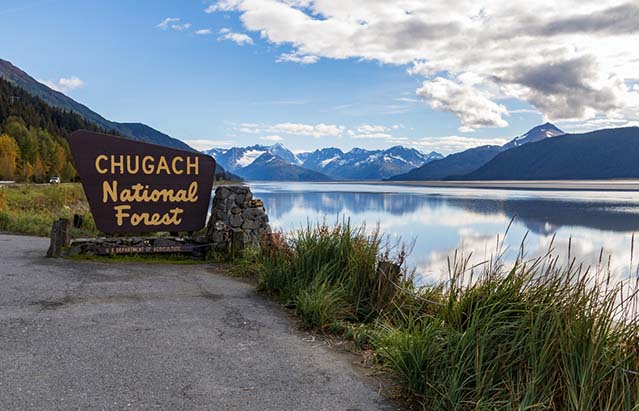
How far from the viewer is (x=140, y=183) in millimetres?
11445

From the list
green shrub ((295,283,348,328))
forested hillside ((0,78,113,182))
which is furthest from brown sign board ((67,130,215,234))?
forested hillside ((0,78,113,182))

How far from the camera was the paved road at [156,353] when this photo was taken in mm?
4109

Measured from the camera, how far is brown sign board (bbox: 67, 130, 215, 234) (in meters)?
11.0

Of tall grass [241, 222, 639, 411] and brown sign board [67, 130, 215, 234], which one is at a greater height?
brown sign board [67, 130, 215, 234]

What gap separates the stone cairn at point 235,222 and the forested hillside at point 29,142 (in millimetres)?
77670

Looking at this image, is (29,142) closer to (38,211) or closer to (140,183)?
(38,211)

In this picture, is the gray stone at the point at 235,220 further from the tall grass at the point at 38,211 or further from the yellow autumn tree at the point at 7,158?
the yellow autumn tree at the point at 7,158

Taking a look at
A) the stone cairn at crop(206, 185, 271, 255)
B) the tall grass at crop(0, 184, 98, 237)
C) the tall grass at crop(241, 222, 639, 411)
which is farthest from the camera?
the tall grass at crop(0, 184, 98, 237)

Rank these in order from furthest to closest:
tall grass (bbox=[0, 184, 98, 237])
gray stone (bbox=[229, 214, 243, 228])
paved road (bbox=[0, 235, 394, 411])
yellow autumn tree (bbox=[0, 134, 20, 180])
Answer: yellow autumn tree (bbox=[0, 134, 20, 180]) → tall grass (bbox=[0, 184, 98, 237]) → gray stone (bbox=[229, 214, 243, 228]) → paved road (bbox=[0, 235, 394, 411])

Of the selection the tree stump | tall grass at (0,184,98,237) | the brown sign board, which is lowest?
tall grass at (0,184,98,237)

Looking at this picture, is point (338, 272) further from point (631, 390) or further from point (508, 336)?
point (631, 390)

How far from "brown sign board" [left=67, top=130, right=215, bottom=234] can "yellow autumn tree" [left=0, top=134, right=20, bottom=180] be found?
7824cm

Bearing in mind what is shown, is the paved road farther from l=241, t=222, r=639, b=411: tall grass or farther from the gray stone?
the gray stone

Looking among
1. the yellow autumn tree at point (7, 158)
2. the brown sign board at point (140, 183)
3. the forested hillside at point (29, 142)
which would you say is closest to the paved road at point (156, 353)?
the brown sign board at point (140, 183)
